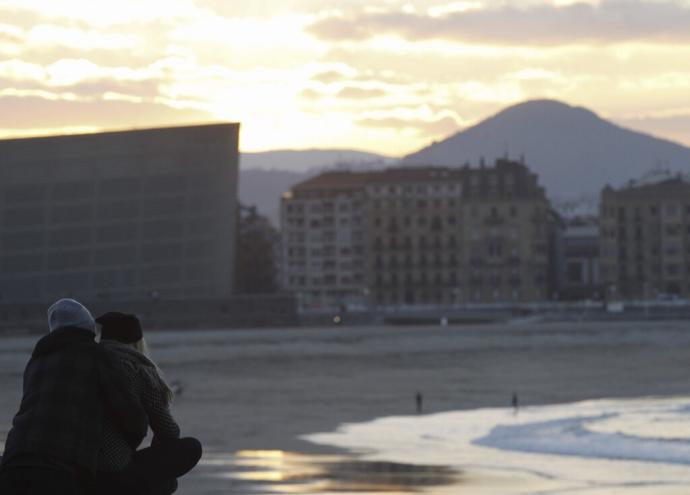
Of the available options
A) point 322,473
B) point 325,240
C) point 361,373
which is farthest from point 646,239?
point 322,473

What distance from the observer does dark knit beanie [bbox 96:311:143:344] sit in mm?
4977

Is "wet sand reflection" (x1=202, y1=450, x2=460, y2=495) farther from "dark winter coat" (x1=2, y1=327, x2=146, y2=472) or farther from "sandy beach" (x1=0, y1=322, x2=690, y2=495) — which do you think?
"dark winter coat" (x1=2, y1=327, x2=146, y2=472)

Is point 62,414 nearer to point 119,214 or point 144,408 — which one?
point 144,408

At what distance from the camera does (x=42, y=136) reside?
236 feet

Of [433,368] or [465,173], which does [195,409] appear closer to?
[433,368]

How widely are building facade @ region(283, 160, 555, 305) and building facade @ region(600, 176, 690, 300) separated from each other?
454 cm

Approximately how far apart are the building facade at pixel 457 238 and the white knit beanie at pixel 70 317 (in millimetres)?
108796

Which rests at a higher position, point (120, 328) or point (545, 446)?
point (120, 328)

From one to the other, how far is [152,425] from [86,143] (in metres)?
68.7

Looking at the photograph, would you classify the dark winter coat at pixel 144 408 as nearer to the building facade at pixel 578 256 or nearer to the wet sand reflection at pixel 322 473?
the wet sand reflection at pixel 322 473

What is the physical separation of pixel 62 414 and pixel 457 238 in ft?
365

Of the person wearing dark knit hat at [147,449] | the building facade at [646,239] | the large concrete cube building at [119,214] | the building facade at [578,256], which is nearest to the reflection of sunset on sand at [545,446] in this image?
the person wearing dark knit hat at [147,449]

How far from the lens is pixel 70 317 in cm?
486

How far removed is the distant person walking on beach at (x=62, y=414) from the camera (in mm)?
A: 4617
